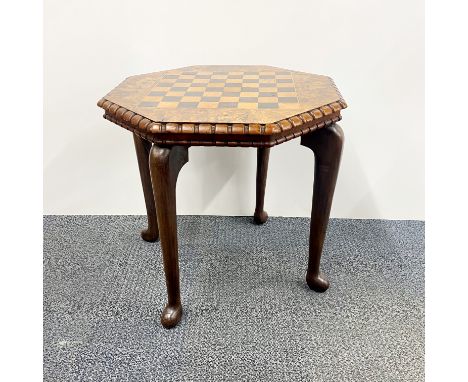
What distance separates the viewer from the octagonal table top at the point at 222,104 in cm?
106

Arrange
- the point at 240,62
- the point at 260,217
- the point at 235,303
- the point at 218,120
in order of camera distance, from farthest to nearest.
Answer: the point at 260,217, the point at 240,62, the point at 235,303, the point at 218,120

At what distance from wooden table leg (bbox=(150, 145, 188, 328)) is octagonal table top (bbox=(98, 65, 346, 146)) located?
6 centimetres

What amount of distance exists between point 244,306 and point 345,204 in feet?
2.14

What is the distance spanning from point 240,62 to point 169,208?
689 millimetres

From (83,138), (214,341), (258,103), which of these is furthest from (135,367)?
(83,138)

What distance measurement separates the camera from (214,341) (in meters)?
1.26

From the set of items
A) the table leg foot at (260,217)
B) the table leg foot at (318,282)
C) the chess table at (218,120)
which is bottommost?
the table leg foot at (260,217)

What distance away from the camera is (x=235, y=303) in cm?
140

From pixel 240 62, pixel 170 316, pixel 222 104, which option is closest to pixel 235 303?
pixel 170 316

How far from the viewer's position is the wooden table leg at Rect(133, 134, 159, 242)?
4.82 feet

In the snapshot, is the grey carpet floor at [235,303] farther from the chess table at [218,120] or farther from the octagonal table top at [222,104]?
the octagonal table top at [222,104]

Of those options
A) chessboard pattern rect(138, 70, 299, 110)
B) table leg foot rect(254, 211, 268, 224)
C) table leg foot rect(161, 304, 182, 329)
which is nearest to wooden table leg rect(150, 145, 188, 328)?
table leg foot rect(161, 304, 182, 329)

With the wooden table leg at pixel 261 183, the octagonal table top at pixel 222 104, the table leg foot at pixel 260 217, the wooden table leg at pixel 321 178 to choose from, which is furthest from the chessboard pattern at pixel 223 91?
the table leg foot at pixel 260 217

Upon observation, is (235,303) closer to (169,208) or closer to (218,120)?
(169,208)
